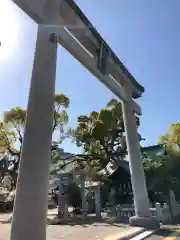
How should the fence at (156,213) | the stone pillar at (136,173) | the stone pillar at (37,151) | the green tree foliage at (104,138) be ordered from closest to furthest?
1. the stone pillar at (37,151)
2. the stone pillar at (136,173)
3. the fence at (156,213)
4. the green tree foliage at (104,138)

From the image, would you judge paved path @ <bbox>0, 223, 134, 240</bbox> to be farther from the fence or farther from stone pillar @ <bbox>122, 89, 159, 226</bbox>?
the fence

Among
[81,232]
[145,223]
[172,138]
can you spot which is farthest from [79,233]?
[172,138]

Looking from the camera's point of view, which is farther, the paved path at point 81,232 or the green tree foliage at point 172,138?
the green tree foliage at point 172,138

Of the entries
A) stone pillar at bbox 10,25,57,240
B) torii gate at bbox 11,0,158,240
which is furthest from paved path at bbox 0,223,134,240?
stone pillar at bbox 10,25,57,240

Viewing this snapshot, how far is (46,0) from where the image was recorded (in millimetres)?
4469

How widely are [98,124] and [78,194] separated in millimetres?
4722

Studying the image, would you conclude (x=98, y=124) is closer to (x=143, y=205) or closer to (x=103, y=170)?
(x=103, y=170)

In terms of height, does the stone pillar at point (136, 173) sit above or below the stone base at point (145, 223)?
above

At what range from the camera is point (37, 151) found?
3574 millimetres

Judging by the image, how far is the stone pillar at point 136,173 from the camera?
7.10m

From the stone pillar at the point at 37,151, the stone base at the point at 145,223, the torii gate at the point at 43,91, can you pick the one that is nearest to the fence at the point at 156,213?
the stone base at the point at 145,223

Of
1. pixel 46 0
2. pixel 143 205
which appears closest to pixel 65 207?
pixel 143 205

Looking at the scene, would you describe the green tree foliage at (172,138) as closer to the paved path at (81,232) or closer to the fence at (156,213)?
the fence at (156,213)

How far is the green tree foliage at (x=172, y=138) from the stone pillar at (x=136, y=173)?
826 centimetres
